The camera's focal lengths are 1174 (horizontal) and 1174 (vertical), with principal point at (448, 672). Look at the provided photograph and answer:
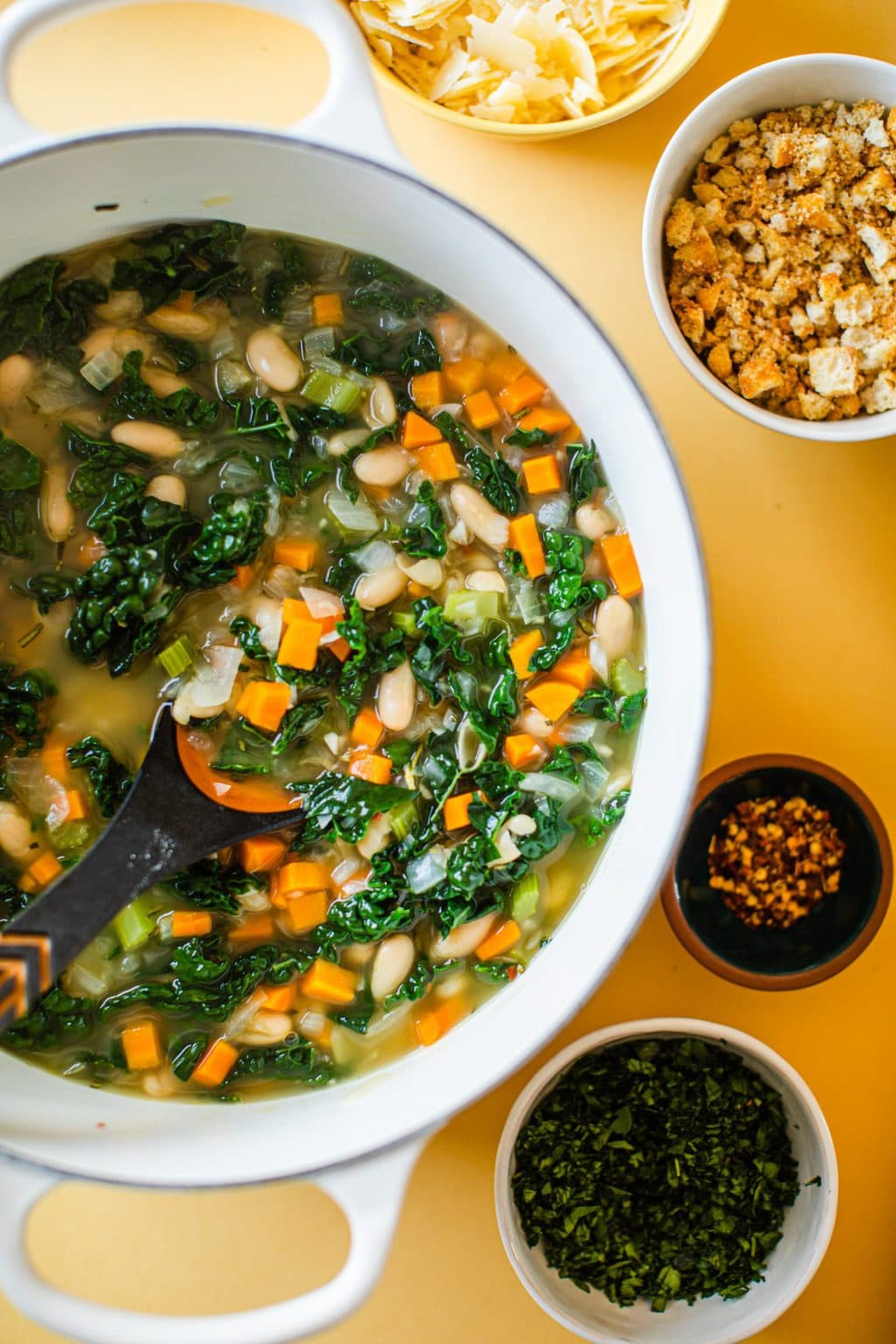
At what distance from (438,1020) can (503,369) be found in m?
0.97

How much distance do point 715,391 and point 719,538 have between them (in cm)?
29

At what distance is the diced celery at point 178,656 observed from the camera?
1.69 meters

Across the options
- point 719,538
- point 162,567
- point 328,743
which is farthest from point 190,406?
point 719,538

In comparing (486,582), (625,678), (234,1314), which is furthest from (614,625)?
(234,1314)

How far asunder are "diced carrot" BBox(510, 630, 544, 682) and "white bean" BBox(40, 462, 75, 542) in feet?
2.17

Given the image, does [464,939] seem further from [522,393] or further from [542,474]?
[522,393]

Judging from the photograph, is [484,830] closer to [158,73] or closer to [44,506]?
[44,506]

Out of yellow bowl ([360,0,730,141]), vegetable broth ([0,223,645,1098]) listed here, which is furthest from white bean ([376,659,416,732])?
yellow bowl ([360,0,730,141])

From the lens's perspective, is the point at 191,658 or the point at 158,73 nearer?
the point at 191,658

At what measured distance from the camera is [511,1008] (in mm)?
1693

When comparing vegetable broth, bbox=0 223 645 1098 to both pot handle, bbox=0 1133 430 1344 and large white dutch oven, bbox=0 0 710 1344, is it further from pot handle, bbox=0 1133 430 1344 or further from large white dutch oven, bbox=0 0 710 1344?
pot handle, bbox=0 1133 430 1344

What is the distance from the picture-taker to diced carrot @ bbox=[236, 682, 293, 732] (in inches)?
66.0

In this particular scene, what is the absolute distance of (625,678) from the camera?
68.1 inches

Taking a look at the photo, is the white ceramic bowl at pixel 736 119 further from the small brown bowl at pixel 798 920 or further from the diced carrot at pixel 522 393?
the small brown bowl at pixel 798 920
